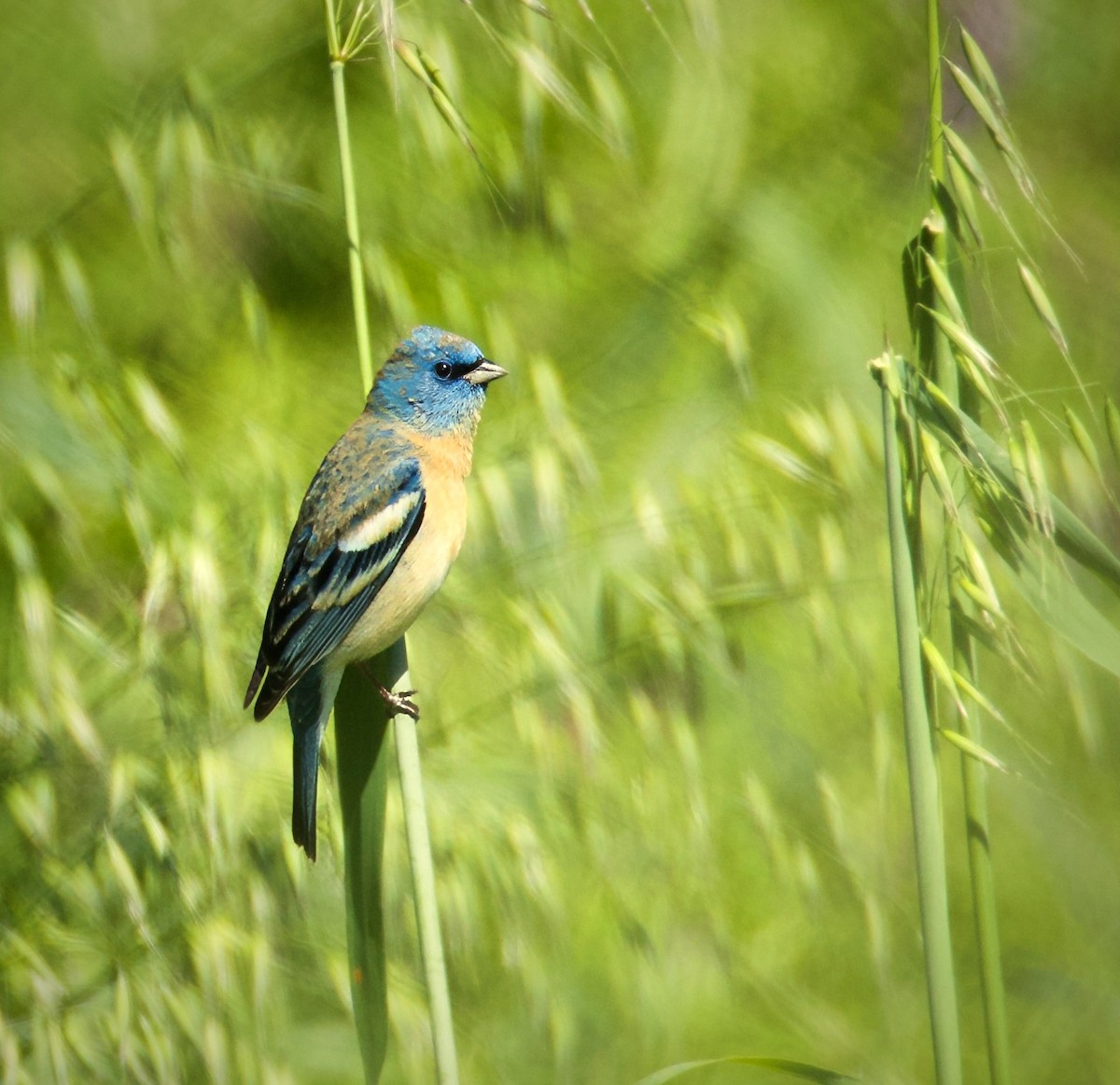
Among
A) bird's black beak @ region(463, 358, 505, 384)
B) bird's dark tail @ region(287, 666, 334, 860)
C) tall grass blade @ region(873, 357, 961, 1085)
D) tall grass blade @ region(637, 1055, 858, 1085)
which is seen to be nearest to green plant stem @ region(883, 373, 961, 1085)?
tall grass blade @ region(873, 357, 961, 1085)

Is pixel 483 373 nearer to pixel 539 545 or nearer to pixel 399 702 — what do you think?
pixel 539 545

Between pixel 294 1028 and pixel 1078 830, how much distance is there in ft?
4.95

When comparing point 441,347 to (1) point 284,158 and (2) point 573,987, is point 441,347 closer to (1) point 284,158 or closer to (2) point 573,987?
(1) point 284,158

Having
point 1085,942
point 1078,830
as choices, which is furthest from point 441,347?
point 1085,942

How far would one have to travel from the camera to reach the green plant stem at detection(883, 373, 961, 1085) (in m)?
1.18

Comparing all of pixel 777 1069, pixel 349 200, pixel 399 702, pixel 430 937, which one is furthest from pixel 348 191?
pixel 777 1069

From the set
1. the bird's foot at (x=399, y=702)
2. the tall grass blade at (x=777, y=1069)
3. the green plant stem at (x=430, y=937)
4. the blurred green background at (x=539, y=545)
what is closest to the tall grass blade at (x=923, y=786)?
the tall grass blade at (x=777, y=1069)

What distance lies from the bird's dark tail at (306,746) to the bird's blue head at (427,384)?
20.7 inches

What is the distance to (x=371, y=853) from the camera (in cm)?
139

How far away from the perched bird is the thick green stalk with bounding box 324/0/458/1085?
0.25 metres

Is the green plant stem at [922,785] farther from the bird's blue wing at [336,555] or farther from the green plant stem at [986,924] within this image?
the bird's blue wing at [336,555]

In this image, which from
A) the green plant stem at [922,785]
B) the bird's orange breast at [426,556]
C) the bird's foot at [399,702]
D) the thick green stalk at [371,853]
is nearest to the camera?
the green plant stem at [922,785]

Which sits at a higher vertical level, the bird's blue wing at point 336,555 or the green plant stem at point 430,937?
the bird's blue wing at point 336,555

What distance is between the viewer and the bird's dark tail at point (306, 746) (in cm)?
166
